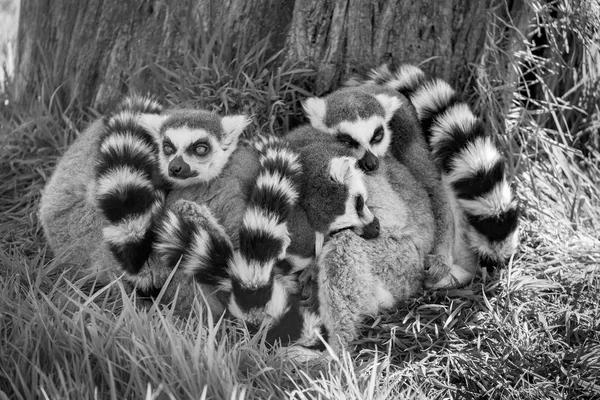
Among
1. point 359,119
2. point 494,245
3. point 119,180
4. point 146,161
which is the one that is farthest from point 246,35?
Result: point 494,245

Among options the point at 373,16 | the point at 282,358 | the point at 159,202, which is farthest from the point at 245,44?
the point at 282,358

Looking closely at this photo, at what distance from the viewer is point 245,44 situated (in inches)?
156

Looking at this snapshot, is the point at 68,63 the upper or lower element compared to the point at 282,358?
upper

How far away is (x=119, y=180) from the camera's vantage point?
3102mm

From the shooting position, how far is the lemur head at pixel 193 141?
3.27m

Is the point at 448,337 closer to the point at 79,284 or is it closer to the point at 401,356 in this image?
the point at 401,356

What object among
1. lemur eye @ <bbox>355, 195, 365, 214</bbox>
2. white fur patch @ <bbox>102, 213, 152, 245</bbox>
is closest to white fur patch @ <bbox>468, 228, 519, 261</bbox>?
lemur eye @ <bbox>355, 195, 365, 214</bbox>

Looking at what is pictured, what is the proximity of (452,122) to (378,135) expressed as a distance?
403 mm

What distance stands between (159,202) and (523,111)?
2359 millimetres

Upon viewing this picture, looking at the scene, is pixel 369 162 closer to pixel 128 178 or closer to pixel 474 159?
pixel 474 159

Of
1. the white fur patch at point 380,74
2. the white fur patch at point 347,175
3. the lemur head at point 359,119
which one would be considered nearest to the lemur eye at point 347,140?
the lemur head at point 359,119

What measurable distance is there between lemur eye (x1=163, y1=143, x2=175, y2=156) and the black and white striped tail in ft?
Answer: 1.33

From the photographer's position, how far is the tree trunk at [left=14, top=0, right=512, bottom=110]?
3.75 meters

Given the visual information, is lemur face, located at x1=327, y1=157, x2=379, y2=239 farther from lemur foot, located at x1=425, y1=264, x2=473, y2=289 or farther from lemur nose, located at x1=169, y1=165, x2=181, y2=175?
lemur nose, located at x1=169, y1=165, x2=181, y2=175
